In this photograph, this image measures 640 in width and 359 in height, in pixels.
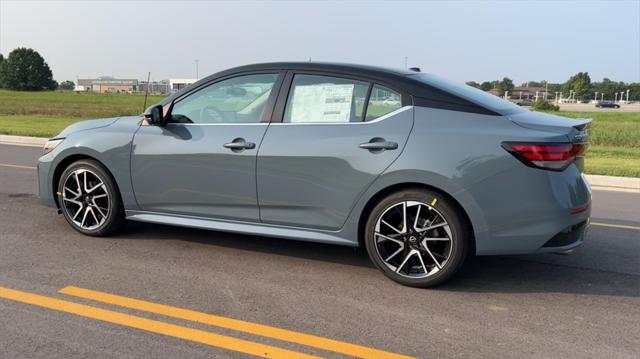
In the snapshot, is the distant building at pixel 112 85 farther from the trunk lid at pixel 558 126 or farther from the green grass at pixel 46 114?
the trunk lid at pixel 558 126

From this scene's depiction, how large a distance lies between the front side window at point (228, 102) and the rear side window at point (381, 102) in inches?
34.3

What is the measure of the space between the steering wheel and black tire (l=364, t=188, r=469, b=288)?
5.11 feet

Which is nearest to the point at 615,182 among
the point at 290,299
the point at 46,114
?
the point at 290,299

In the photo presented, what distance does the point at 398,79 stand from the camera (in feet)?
13.6

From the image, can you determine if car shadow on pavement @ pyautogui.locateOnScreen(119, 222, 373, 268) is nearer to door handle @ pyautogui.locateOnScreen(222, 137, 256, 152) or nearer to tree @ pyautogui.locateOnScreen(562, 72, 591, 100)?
door handle @ pyautogui.locateOnScreen(222, 137, 256, 152)

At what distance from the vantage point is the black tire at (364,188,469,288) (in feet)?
12.7

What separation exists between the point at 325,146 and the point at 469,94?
3.85 ft

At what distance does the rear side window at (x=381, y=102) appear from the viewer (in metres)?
4.10

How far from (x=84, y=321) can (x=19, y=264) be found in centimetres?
141

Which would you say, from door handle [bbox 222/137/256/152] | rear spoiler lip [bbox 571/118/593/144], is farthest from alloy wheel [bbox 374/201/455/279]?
door handle [bbox 222/137/256/152]

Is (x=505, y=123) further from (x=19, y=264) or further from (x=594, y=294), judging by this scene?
(x=19, y=264)

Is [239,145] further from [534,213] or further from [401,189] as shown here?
[534,213]

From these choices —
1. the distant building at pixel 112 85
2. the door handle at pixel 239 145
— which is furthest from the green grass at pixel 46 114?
the distant building at pixel 112 85

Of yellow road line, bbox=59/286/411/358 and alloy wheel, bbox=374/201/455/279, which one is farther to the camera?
alloy wheel, bbox=374/201/455/279
